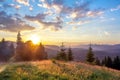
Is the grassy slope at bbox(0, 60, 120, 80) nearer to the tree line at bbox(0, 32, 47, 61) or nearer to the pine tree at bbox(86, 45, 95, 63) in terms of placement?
the pine tree at bbox(86, 45, 95, 63)

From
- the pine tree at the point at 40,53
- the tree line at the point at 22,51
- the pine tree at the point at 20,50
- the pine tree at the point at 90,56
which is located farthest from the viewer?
the pine tree at the point at 40,53

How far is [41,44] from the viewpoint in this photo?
7669 cm

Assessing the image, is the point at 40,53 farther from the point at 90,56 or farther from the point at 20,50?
the point at 90,56

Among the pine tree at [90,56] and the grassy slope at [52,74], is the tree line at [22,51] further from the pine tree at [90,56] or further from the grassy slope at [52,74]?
the grassy slope at [52,74]

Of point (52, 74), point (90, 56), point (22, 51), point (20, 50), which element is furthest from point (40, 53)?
point (52, 74)

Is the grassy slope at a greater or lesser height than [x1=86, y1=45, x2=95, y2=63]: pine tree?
greater

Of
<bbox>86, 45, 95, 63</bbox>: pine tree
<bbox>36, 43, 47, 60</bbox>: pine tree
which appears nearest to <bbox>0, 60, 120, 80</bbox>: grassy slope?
<bbox>86, 45, 95, 63</bbox>: pine tree

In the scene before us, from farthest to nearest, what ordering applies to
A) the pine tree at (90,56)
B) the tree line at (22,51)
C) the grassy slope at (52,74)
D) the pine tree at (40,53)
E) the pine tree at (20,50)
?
the pine tree at (40,53)
the tree line at (22,51)
the pine tree at (20,50)
the pine tree at (90,56)
the grassy slope at (52,74)

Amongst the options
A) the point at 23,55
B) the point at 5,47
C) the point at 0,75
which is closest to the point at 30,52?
the point at 23,55

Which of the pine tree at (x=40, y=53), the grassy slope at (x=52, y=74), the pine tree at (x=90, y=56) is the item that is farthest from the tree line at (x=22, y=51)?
the grassy slope at (x=52, y=74)

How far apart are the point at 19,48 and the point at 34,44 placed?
18.0 ft

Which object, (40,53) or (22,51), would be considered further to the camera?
(40,53)

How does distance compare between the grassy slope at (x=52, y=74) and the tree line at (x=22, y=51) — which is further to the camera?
the tree line at (x=22, y=51)

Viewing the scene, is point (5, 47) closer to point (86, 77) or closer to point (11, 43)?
point (11, 43)
